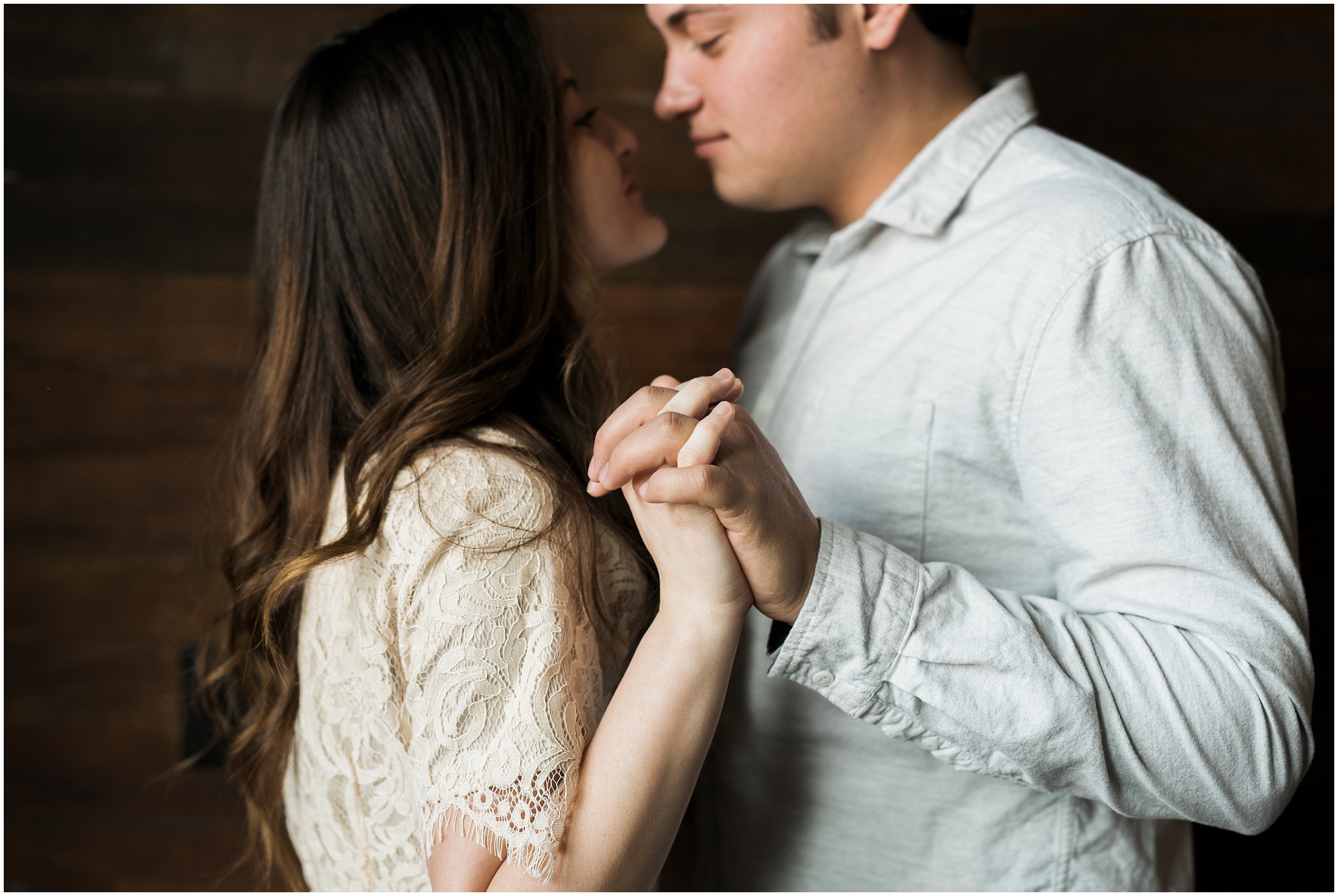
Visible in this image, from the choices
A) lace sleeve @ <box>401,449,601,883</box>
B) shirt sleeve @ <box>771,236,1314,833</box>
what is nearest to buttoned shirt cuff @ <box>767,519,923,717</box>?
shirt sleeve @ <box>771,236,1314,833</box>

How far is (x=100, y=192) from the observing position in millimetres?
1594

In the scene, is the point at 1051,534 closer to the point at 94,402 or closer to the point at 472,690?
the point at 472,690

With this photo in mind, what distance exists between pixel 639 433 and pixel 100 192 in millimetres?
1384

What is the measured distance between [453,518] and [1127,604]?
0.62 metres

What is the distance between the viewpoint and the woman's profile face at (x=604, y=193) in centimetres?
119

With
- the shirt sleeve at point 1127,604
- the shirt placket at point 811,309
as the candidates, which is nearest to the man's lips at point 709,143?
the shirt placket at point 811,309

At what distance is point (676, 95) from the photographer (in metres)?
1.32

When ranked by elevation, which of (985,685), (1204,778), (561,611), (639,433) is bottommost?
(1204,778)

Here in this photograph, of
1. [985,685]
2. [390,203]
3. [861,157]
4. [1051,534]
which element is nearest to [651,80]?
[861,157]

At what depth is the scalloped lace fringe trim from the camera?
768 mm

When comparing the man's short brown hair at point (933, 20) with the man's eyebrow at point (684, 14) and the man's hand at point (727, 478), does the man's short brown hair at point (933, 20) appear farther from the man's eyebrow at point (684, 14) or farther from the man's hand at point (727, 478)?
the man's hand at point (727, 478)

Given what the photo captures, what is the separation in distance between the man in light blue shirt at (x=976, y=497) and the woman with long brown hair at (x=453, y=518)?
5.6 inches

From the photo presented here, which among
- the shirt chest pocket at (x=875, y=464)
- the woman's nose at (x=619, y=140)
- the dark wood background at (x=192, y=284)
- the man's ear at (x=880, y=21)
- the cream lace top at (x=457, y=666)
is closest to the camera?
the cream lace top at (x=457, y=666)

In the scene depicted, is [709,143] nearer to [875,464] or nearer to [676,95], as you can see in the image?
[676,95]
